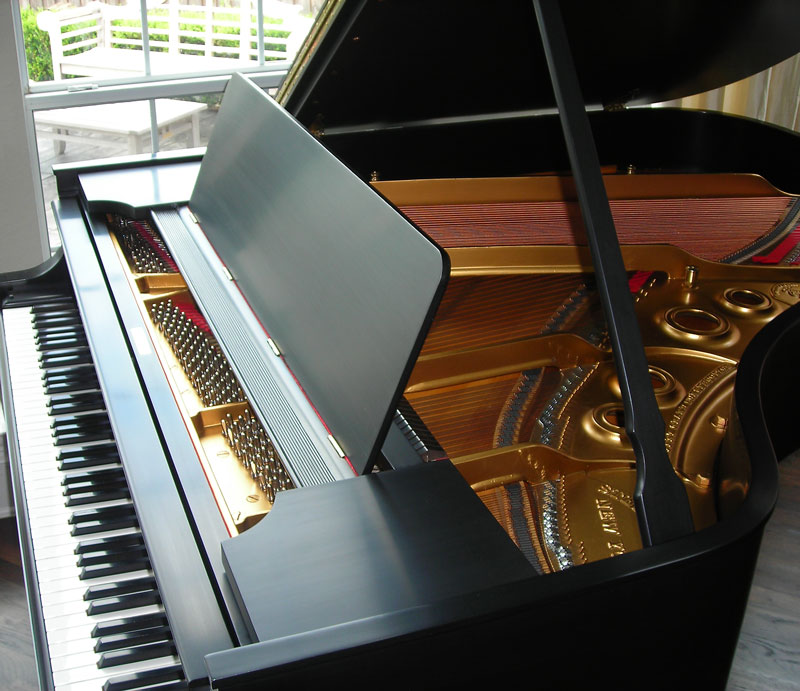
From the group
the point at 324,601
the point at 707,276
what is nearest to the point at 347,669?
the point at 324,601

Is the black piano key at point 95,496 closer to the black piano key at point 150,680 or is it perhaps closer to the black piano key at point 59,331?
the black piano key at point 150,680

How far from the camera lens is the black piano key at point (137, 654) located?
133 cm

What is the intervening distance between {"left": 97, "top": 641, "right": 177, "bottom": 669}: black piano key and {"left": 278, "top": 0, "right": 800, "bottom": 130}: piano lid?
1539mm

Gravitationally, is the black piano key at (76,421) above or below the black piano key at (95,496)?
above

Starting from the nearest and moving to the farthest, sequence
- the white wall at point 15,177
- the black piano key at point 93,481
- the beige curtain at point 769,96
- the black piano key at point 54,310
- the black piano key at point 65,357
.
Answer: the black piano key at point 93,481, the black piano key at point 65,357, the black piano key at point 54,310, the white wall at point 15,177, the beige curtain at point 769,96

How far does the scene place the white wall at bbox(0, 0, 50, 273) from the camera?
156 inches

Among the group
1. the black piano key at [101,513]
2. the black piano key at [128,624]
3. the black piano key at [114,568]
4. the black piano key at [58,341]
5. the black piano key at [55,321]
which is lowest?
the black piano key at [128,624]

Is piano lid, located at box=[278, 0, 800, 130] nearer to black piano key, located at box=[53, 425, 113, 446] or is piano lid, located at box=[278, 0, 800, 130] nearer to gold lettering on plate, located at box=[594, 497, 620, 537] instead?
black piano key, located at box=[53, 425, 113, 446]

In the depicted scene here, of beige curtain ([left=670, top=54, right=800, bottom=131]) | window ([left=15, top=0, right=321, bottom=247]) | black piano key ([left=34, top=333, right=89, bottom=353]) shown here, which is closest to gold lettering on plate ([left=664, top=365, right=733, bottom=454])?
black piano key ([left=34, top=333, right=89, bottom=353])

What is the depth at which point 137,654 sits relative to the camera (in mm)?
1336

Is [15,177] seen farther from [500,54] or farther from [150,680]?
[150,680]

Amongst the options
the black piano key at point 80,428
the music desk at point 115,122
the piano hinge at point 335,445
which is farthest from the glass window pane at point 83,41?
the piano hinge at point 335,445

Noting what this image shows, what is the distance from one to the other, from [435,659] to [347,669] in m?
0.12

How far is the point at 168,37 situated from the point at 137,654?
3977mm
